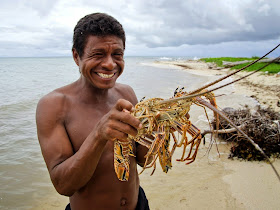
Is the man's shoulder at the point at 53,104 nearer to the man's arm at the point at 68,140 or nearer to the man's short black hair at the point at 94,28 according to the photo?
the man's arm at the point at 68,140

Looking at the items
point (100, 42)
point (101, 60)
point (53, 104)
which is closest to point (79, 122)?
point (53, 104)

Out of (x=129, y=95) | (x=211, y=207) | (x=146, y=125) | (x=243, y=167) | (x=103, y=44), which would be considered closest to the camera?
(x=146, y=125)

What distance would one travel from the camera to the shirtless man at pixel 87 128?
4.81ft

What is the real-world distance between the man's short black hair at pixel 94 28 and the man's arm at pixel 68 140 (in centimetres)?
43

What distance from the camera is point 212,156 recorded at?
173 inches

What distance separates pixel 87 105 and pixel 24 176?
3.24 m

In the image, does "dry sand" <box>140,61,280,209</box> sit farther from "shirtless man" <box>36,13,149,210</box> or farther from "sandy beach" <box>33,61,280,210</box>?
"shirtless man" <box>36,13,149,210</box>

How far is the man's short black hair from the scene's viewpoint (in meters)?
1.66

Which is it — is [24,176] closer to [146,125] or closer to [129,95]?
[129,95]

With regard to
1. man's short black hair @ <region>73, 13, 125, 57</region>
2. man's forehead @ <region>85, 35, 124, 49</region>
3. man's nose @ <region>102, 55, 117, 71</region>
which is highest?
man's short black hair @ <region>73, 13, 125, 57</region>

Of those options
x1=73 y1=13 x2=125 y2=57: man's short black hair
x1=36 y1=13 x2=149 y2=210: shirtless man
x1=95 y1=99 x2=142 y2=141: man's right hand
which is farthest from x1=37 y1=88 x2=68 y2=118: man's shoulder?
x1=95 y1=99 x2=142 y2=141: man's right hand

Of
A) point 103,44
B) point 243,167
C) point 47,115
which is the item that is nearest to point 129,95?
point 103,44

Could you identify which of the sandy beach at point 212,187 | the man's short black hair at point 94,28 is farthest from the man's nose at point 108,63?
the sandy beach at point 212,187

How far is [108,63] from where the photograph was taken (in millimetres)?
1650
